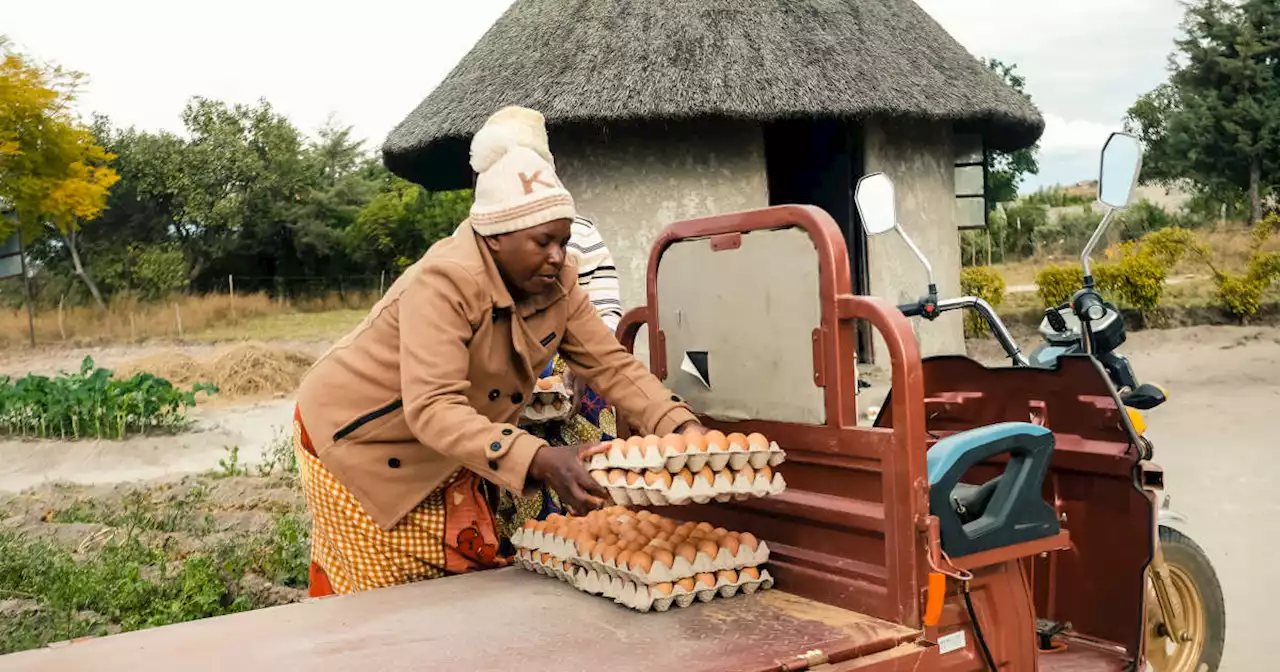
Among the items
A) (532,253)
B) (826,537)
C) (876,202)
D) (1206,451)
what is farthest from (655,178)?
(826,537)

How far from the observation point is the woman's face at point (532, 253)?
2.43m

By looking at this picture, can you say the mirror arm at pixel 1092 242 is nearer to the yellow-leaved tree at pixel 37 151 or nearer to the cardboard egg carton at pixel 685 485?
the cardboard egg carton at pixel 685 485

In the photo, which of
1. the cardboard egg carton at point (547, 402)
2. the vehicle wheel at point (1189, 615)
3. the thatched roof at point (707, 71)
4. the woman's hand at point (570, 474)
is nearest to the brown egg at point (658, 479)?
the woman's hand at point (570, 474)

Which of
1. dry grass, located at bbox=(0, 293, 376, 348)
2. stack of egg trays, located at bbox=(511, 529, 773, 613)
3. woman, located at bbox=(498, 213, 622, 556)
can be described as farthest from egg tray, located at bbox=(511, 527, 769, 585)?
dry grass, located at bbox=(0, 293, 376, 348)

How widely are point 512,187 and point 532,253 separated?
0.15 metres

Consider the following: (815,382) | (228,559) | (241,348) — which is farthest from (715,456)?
(241,348)

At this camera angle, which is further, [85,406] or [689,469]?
[85,406]

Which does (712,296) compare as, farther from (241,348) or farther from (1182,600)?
(241,348)

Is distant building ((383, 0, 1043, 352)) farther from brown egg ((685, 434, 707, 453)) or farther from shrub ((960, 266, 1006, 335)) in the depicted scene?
brown egg ((685, 434, 707, 453))

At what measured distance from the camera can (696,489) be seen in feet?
7.00

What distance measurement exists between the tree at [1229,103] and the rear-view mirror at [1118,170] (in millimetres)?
21912

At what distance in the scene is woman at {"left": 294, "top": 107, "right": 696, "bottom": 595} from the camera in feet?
7.56

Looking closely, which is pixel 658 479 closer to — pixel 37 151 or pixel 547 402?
pixel 547 402

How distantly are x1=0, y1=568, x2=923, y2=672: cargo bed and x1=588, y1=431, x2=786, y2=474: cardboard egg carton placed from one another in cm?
31
